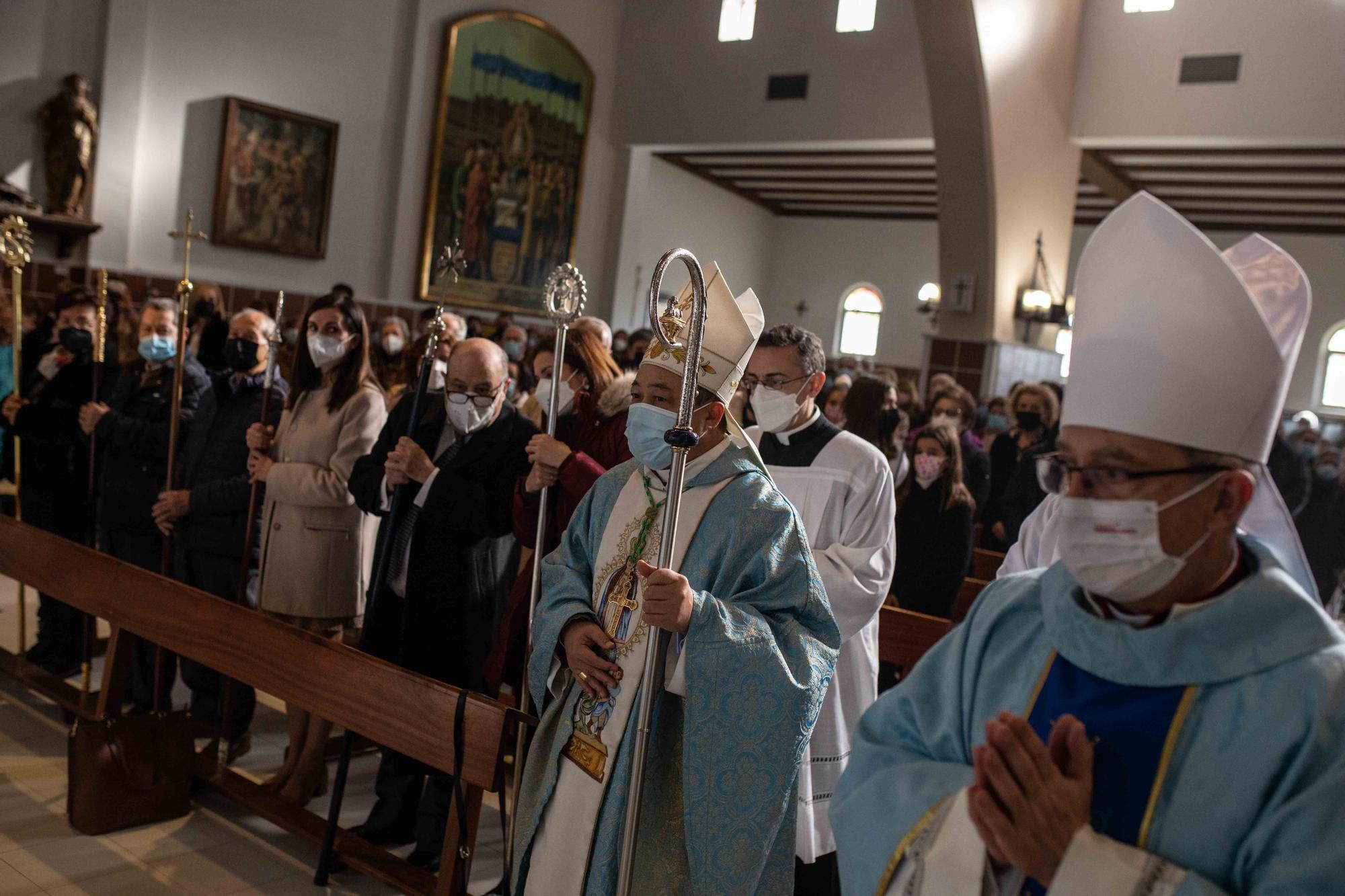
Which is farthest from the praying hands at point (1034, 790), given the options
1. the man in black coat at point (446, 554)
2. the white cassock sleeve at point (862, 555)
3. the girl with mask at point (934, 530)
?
the girl with mask at point (934, 530)

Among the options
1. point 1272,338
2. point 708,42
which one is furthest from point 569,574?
point 708,42

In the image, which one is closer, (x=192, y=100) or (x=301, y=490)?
(x=301, y=490)

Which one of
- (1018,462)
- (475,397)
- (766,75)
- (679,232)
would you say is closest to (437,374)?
(475,397)

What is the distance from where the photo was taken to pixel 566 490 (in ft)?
11.0

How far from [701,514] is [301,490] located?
2024 millimetres

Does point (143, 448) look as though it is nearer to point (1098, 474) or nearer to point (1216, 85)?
point (1098, 474)

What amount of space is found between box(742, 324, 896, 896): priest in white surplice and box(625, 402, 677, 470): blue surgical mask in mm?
814

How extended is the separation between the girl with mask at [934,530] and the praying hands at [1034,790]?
11.3 ft

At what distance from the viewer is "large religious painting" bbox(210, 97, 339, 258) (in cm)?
1188

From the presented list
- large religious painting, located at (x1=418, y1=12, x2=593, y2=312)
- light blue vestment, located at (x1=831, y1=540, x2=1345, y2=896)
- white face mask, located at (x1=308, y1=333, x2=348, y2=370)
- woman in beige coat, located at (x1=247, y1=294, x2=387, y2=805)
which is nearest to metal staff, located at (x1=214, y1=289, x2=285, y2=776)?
woman in beige coat, located at (x1=247, y1=294, x2=387, y2=805)

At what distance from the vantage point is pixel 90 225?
10.6 m

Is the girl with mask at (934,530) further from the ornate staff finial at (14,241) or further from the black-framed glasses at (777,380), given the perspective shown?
the ornate staff finial at (14,241)

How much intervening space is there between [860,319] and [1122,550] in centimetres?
2175

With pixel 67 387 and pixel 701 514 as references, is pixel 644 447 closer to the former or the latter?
pixel 701 514
